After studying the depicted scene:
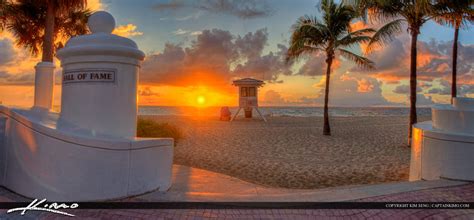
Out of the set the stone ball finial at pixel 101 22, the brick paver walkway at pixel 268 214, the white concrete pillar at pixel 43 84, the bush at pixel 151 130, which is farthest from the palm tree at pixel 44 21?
the brick paver walkway at pixel 268 214

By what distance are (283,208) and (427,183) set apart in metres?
2.80

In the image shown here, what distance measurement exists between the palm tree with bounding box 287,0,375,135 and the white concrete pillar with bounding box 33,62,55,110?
37.6 ft


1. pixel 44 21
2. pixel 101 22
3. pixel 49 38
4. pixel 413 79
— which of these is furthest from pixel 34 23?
pixel 413 79

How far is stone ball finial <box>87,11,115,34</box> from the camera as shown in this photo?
5.19 metres

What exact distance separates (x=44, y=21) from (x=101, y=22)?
564 inches

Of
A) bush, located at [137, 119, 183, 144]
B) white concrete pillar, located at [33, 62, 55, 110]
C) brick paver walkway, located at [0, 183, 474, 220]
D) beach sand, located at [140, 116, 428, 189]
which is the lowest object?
beach sand, located at [140, 116, 428, 189]

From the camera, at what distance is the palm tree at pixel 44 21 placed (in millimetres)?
13539

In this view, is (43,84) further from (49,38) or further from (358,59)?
(358,59)

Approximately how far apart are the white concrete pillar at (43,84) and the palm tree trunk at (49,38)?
259 inches

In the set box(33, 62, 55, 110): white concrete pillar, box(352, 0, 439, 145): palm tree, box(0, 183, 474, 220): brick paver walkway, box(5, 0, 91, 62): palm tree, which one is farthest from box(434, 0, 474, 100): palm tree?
box(5, 0, 91, 62): palm tree

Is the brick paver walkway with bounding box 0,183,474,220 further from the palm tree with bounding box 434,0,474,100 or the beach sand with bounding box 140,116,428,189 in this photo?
the palm tree with bounding box 434,0,474,100

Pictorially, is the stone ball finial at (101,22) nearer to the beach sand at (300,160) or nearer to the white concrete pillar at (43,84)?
the white concrete pillar at (43,84)

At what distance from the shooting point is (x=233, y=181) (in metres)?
6.79

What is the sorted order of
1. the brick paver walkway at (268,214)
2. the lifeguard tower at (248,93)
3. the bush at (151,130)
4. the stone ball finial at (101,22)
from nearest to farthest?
the brick paver walkway at (268,214) < the stone ball finial at (101,22) < the bush at (151,130) < the lifeguard tower at (248,93)
